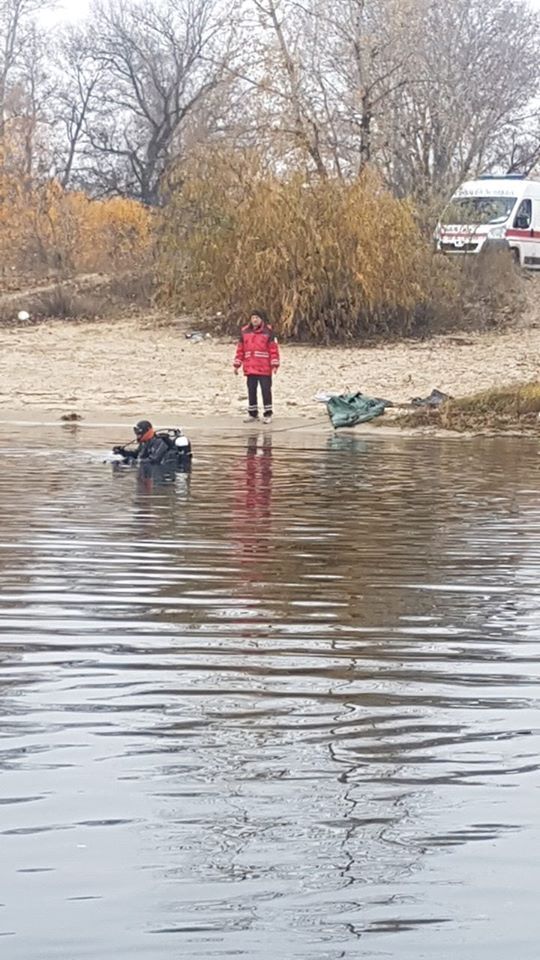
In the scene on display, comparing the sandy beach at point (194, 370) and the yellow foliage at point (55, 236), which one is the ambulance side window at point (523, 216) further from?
the yellow foliage at point (55, 236)

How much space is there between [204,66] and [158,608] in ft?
190

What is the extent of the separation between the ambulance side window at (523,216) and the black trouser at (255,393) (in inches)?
617

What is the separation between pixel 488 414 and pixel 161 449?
10.1 meters

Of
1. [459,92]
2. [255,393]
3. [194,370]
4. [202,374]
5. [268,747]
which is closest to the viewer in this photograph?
[268,747]

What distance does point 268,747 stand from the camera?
230 inches

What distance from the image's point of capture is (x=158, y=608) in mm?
8672

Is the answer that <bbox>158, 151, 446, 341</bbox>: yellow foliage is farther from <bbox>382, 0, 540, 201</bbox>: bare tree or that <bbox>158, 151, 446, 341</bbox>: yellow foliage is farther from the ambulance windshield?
<bbox>382, 0, 540, 201</bbox>: bare tree

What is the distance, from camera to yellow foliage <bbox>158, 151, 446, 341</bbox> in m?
35.2

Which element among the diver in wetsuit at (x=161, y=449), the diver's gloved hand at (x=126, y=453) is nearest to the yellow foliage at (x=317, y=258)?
the diver's gloved hand at (x=126, y=453)

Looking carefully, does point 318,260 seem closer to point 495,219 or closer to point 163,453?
point 495,219

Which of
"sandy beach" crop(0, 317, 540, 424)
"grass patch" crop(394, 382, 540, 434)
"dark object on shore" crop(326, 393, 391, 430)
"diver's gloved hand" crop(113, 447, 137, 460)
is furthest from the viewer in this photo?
"sandy beach" crop(0, 317, 540, 424)

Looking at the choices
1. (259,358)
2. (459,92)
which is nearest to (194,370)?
(259,358)

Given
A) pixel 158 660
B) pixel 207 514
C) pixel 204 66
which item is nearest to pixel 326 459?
pixel 207 514

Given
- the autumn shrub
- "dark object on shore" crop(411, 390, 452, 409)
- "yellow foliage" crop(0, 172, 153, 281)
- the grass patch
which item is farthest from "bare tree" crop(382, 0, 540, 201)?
the grass patch
